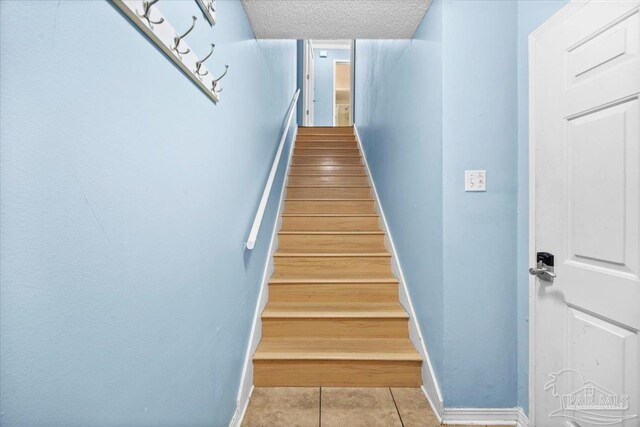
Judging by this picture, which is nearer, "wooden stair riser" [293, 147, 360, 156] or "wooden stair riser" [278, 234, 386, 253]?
"wooden stair riser" [278, 234, 386, 253]

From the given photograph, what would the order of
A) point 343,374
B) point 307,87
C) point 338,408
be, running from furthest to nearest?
1. point 307,87
2. point 343,374
3. point 338,408

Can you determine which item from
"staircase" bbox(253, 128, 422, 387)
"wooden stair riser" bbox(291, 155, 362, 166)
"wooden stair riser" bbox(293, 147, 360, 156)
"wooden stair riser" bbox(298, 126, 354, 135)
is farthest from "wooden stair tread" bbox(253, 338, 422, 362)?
"wooden stair riser" bbox(298, 126, 354, 135)

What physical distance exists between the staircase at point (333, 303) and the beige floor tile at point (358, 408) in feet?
0.17

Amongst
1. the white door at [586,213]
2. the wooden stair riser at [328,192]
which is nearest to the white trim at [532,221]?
the white door at [586,213]

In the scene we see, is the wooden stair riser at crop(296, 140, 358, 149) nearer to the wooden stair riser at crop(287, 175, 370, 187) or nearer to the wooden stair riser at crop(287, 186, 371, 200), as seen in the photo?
the wooden stair riser at crop(287, 175, 370, 187)

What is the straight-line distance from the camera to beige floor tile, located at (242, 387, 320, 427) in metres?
1.50

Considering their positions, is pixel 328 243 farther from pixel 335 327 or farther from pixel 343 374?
pixel 343 374

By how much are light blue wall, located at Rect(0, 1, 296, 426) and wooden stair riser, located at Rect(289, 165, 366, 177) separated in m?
2.47

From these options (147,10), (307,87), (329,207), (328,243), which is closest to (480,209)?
(328,243)

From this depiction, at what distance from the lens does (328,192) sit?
3.27 meters

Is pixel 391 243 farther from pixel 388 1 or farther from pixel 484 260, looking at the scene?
pixel 388 1

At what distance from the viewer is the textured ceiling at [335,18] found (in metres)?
1.56

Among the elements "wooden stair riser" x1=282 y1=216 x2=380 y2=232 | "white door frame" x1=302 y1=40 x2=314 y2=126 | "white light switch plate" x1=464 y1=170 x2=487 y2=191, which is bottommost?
"wooden stair riser" x1=282 y1=216 x2=380 y2=232

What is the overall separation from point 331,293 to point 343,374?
21.2 inches
